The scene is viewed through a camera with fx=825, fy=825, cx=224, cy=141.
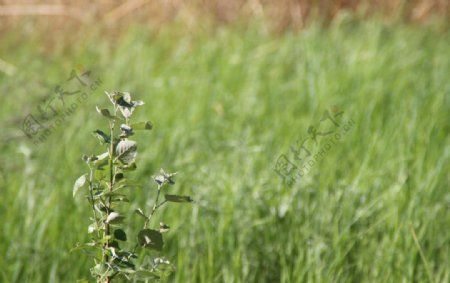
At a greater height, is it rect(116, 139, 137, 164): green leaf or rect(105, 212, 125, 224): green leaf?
rect(116, 139, 137, 164): green leaf

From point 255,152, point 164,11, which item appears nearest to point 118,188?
point 255,152

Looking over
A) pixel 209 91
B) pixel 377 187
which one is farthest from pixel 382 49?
pixel 377 187

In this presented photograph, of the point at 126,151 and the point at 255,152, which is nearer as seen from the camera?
the point at 126,151

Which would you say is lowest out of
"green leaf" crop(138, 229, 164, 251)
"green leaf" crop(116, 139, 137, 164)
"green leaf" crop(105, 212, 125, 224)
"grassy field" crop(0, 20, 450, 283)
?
→ "green leaf" crop(138, 229, 164, 251)

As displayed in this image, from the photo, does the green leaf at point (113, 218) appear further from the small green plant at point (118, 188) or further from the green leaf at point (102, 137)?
the green leaf at point (102, 137)

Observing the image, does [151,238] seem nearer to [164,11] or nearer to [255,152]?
[255,152]

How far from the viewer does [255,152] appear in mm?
3246

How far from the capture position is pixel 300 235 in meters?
2.60

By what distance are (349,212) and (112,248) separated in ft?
4.15

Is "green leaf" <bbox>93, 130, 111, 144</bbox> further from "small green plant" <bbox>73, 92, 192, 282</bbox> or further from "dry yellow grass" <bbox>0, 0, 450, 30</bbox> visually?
"dry yellow grass" <bbox>0, 0, 450, 30</bbox>

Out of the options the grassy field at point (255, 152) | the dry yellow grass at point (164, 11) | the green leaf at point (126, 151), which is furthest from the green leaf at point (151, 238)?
the dry yellow grass at point (164, 11)

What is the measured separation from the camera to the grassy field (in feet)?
8.21

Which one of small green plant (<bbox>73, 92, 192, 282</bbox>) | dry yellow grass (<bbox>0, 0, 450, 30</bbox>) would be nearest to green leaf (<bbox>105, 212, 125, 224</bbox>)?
small green plant (<bbox>73, 92, 192, 282</bbox>)

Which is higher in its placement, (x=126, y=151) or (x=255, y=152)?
(x=255, y=152)
